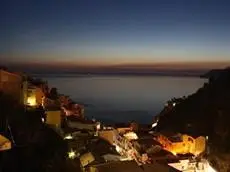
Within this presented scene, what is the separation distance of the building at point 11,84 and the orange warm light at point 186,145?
1383 cm

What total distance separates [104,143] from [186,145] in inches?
312

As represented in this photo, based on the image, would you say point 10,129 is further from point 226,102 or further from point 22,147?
point 226,102

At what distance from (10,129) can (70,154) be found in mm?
4929

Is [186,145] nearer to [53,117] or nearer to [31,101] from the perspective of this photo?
[53,117]

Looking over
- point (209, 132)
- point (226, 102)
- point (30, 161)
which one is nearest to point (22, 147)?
point (30, 161)

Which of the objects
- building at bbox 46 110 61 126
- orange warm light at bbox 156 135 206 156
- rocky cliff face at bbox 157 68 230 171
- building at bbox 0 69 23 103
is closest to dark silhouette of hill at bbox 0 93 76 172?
building at bbox 0 69 23 103

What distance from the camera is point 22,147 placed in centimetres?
1553

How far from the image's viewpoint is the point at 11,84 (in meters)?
21.2

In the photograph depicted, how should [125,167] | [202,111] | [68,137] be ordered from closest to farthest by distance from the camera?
[125,167], [68,137], [202,111]

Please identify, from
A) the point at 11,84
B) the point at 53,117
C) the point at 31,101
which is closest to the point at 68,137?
the point at 53,117

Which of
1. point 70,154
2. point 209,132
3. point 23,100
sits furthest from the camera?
point 209,132

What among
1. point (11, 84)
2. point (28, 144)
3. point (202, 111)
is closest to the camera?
point (28, 144)

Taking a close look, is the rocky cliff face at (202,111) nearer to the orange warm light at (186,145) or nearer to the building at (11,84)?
the orange warm light at (186,145)

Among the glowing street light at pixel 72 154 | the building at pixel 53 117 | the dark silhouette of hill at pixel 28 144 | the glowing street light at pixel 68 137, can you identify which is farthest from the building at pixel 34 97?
the glowing street light at pixel 72 154
